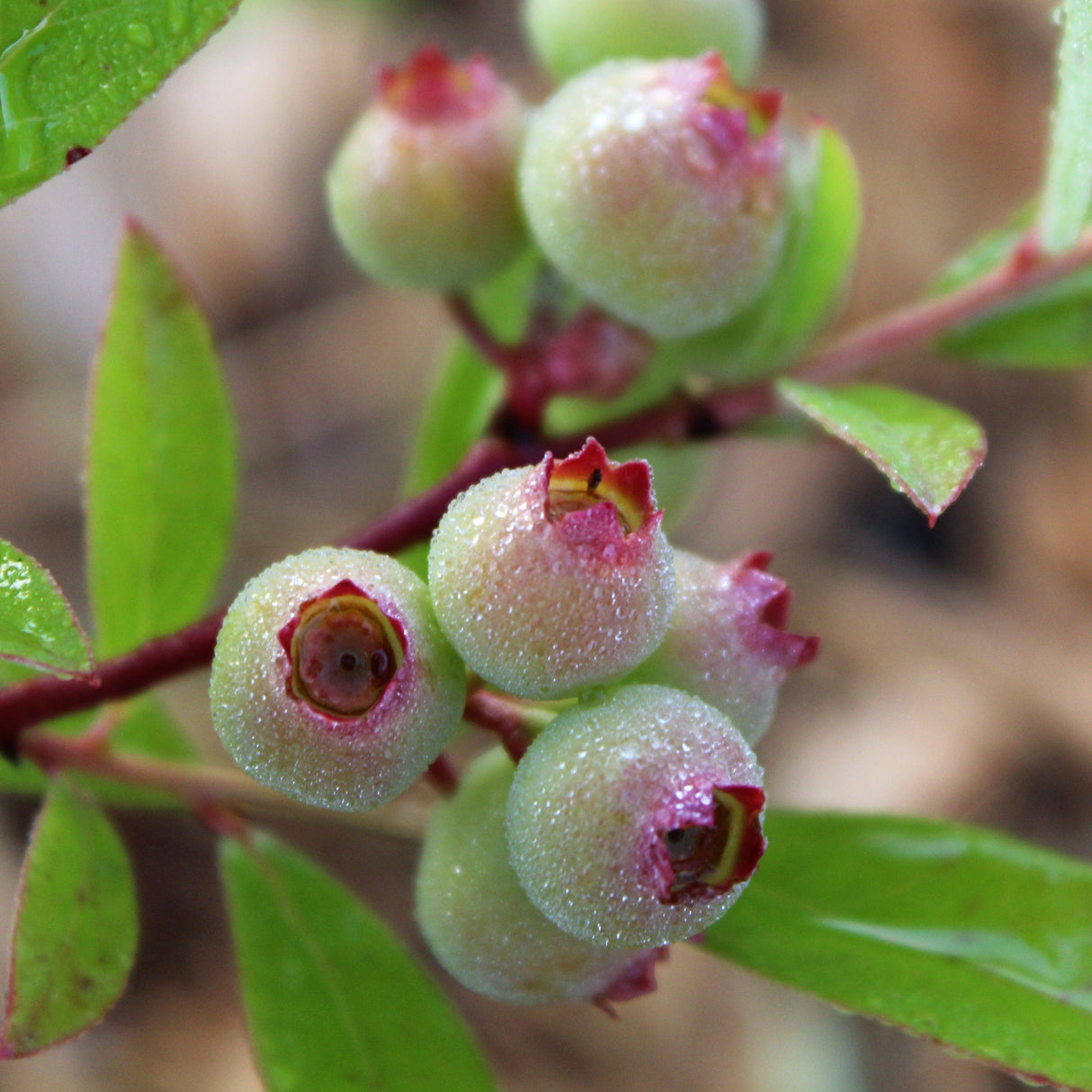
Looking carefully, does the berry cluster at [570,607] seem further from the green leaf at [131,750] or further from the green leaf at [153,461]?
the green leaf at [131,750]

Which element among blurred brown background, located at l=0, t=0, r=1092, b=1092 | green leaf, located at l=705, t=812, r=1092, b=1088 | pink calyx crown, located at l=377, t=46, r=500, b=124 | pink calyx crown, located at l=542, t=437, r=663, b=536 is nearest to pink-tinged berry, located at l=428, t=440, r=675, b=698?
pink calyx crown, located at l=542, t=437, r=663, b=536

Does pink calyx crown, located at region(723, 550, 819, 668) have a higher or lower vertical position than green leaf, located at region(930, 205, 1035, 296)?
higher

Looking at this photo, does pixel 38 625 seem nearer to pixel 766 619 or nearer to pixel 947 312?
pixel 766 619

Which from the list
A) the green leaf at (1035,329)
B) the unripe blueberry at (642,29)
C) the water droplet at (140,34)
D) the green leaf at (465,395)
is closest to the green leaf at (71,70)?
the water droplet at (140,34)

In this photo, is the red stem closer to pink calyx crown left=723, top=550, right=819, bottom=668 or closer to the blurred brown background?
pink calyx crown left=723, top=550, right=819, bottom=668

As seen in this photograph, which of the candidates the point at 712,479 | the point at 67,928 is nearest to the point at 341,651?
the point at 67,928

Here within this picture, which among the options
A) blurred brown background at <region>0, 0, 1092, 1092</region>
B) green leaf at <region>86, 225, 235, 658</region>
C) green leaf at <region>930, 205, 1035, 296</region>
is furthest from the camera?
blurred brown background at <region>0, 0, 1092, 1092</region>

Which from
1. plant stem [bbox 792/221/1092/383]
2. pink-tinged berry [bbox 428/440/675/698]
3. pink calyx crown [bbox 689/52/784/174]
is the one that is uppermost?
pink calyx crown [bbox 689/52/784/174]

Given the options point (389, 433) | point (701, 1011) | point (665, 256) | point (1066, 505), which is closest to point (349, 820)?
point (665, 256)
